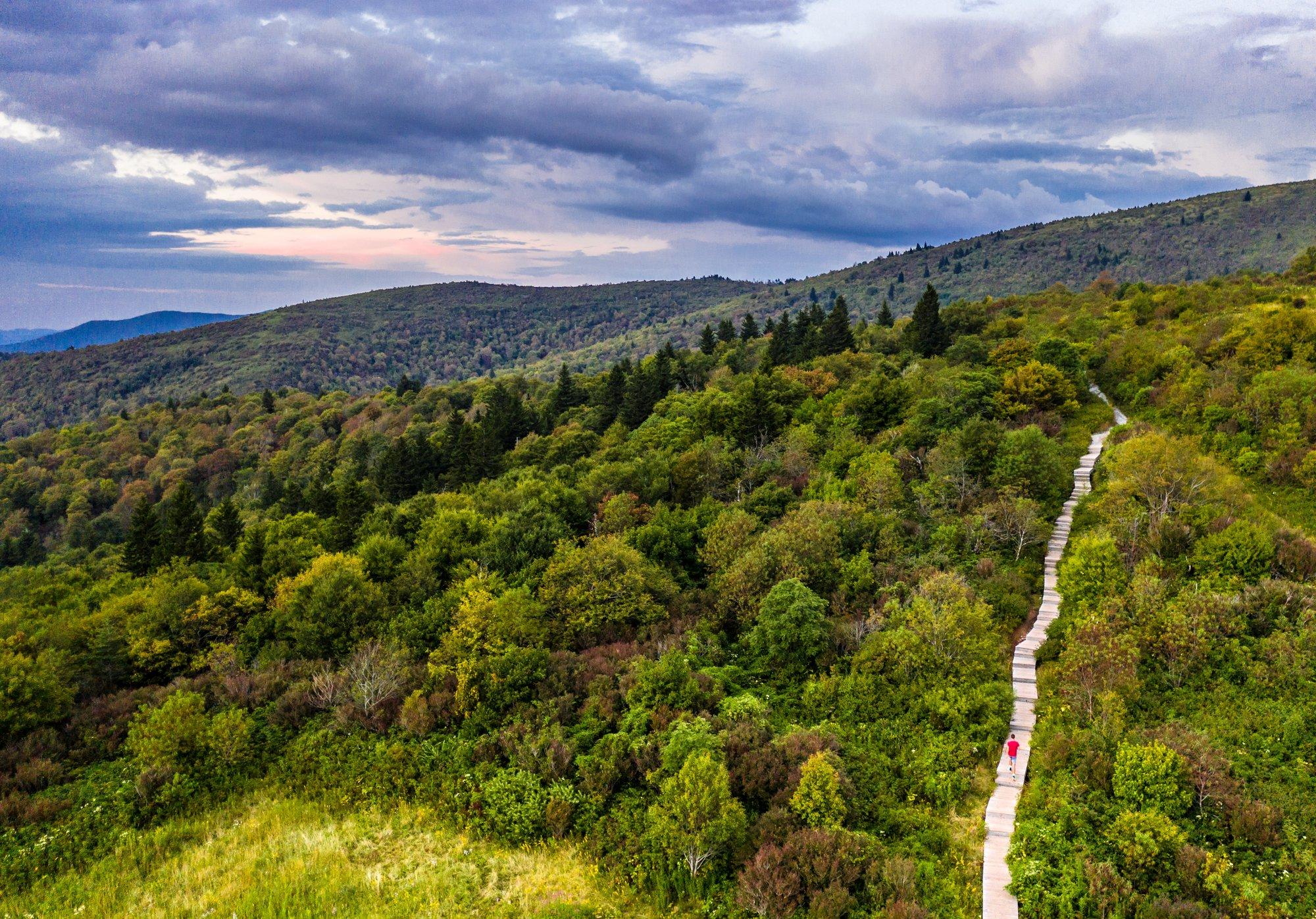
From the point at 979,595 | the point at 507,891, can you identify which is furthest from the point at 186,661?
the point at 979,595

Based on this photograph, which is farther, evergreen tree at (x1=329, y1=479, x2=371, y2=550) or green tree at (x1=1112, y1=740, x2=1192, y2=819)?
evergreen tree at (x1=329, y1=479, x2=371, y2=550)

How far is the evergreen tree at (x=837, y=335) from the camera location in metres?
76.3

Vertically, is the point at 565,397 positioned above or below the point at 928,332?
below

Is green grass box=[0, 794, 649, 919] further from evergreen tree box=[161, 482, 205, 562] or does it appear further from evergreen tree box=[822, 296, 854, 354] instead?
evergreen tree box=[822, 296, 854, 354]

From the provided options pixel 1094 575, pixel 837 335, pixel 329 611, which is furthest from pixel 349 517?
pixel 837 335

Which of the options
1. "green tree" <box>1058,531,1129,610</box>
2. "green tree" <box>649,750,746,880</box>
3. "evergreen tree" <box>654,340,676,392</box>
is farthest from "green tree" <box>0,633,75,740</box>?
"evergreen tree" <box>654,340,676,392</box>

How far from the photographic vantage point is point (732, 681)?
84.3 ft

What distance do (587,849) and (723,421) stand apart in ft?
130

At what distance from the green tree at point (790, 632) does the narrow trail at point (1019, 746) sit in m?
6.83

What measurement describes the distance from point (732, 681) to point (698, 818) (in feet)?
26.9

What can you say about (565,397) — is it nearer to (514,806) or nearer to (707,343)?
(707,343)

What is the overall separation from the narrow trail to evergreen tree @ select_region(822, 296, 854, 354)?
42.8 m

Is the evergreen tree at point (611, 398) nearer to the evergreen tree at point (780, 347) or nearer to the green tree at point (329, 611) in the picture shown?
the evergreen tree at point (780, 347)

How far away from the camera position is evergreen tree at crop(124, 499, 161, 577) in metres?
45.7
